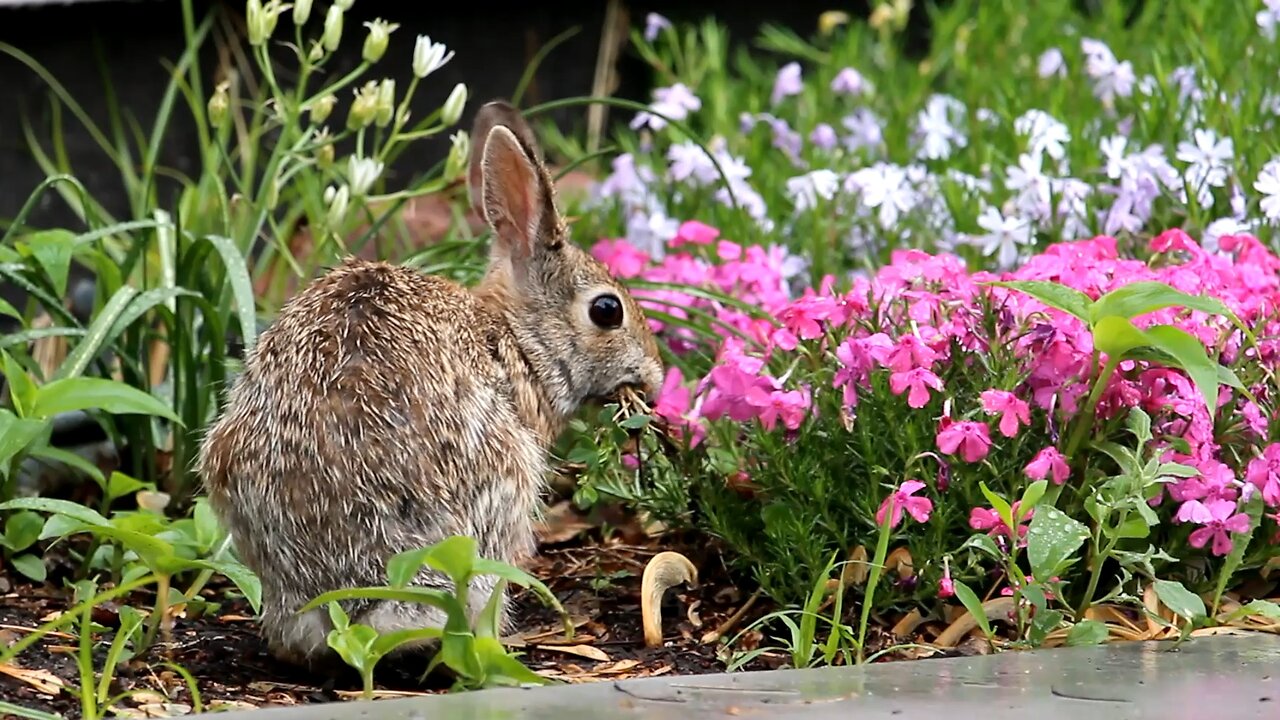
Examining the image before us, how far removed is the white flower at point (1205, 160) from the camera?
479 centimetres

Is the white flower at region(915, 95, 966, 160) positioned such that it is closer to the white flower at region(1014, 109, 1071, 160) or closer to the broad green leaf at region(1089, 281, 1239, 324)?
the white flower at region(1014, 109, 1071, 160)

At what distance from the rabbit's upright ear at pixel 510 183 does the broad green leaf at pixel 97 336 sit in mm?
820

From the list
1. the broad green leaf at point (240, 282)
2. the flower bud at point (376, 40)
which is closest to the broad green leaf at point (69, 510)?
the broad green leaf at point (240, 282)

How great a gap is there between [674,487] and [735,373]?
0.31 m

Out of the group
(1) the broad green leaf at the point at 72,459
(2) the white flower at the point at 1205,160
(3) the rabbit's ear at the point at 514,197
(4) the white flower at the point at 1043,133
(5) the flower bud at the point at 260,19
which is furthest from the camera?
(4) the white flower at the point at 1043,133

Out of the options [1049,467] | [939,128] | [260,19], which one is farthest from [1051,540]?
[939,128]

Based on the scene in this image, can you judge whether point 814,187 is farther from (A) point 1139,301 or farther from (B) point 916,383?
(A) point 1139,301

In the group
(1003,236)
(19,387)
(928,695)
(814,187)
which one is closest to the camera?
(928,695)

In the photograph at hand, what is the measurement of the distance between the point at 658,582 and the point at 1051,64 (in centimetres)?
324

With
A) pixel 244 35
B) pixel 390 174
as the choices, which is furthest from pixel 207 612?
pixel 244 35

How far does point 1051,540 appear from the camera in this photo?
127 inches

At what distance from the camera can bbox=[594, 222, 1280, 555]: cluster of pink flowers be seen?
3428 millimetres

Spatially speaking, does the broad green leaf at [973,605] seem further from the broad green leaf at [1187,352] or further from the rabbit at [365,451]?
the rabbit at [365,451]

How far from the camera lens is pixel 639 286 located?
4715mm
